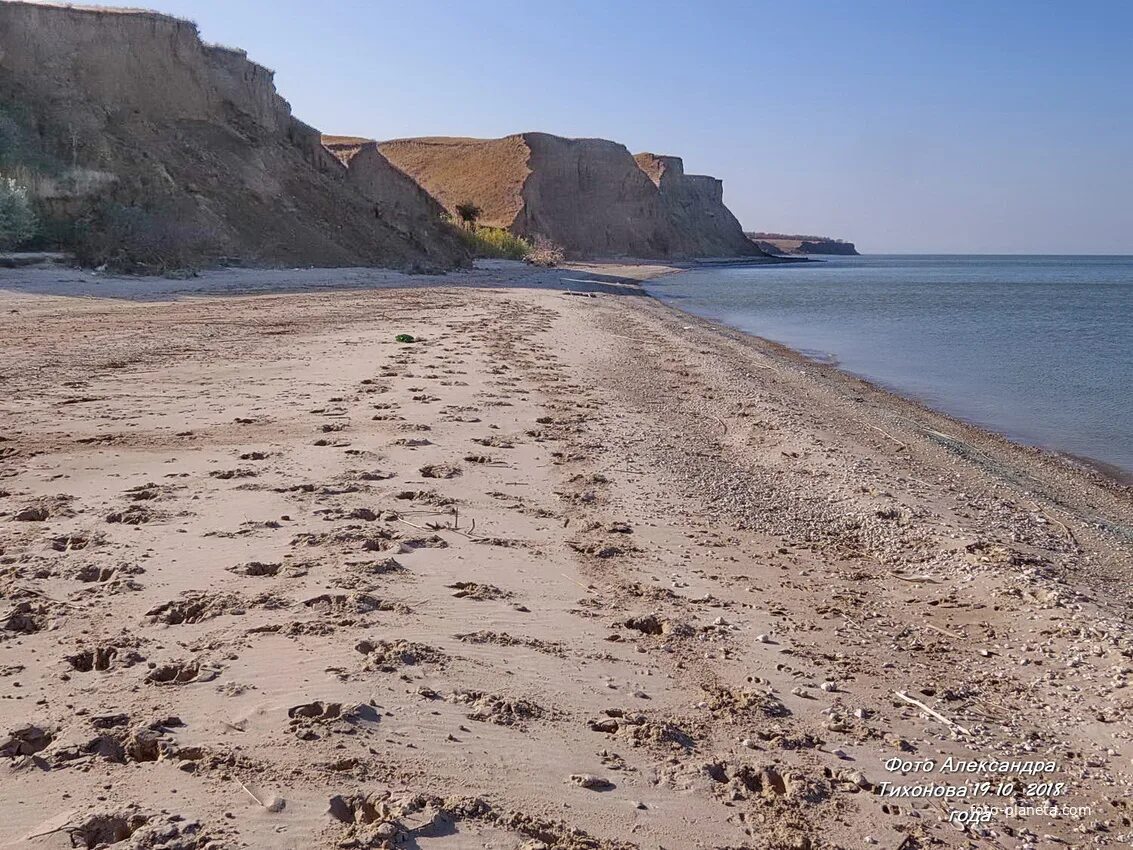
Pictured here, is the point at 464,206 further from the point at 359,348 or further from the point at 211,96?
the point at 359,348

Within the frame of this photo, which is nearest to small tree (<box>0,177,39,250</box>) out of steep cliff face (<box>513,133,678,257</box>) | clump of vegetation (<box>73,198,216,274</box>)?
clump of vegetation (<box>73,198,216,274</box>)

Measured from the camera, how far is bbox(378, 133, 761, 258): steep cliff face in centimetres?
7700

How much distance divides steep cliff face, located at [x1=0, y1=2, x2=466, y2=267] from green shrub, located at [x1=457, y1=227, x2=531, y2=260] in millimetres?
8165

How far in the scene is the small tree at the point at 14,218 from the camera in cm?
1875

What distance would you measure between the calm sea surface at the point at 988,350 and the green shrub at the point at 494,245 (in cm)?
1063

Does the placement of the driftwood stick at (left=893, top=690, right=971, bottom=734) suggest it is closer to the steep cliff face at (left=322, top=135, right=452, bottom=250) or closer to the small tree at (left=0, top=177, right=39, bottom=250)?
the small tree at (left=0, top=177, right=39, bottom=250)

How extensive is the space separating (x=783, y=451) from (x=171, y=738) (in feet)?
17.7

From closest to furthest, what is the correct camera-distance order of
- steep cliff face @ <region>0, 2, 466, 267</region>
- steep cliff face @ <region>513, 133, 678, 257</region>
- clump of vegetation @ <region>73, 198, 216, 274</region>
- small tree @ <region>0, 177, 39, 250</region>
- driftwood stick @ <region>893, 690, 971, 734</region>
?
driftwood stick @ <region>893, 690, 971, 734</region> → small tree @ <region>0, 177, 39, 250</region> → clump of vegetation @ <region>73, 198, 216, 274</region> → steep cliff face @ <region>0, 2, 466, 267</region> → steep cliff face @ <region>513, 133, 678, 257</region>

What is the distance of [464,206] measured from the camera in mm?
54375

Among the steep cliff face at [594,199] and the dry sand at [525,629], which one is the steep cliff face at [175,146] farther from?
the steep cliff face at [594,199]

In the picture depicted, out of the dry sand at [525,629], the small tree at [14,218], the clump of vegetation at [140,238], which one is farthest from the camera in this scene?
the clump of vegetation at [140,238]

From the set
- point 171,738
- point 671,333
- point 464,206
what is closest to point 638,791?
point 171,738

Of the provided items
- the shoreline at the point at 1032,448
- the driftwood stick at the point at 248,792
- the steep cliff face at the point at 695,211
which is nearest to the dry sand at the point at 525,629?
the driftwood stick at the point at 248,792

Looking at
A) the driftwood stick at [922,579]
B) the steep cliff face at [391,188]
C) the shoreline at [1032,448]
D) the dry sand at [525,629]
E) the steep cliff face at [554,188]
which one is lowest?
the shoreline at [1032,448]
